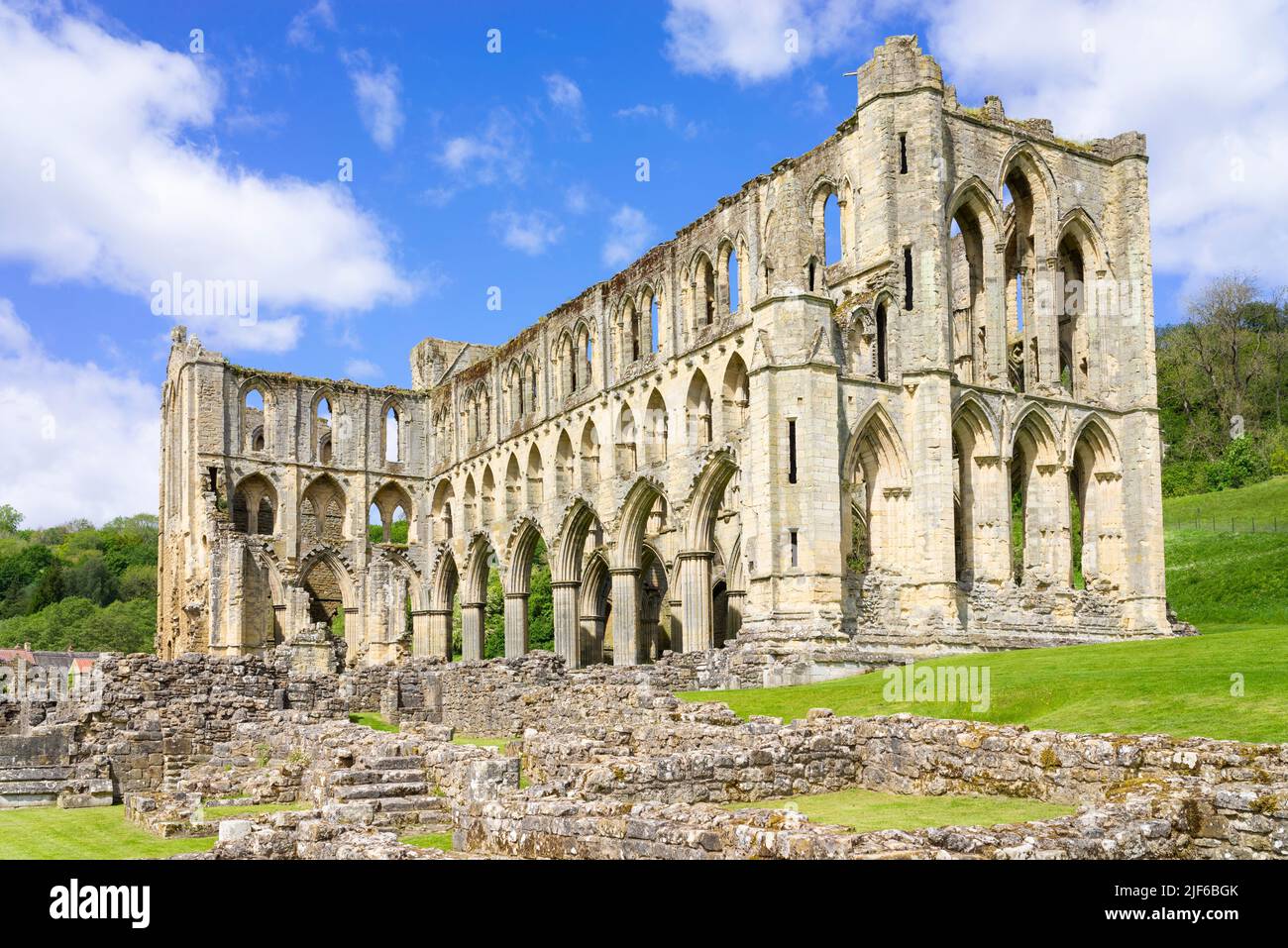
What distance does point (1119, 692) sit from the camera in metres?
18.9

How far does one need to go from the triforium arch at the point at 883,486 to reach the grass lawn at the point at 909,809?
716 inches

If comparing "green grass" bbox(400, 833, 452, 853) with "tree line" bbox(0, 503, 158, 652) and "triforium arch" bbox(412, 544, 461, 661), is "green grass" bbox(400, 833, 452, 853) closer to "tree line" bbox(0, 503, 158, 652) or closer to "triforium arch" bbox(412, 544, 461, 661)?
"triforium arch" bbox(412, 544, 461, 661)

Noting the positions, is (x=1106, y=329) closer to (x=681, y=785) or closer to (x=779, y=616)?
(x=779, y=616)

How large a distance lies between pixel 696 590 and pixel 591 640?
12418 millimetres

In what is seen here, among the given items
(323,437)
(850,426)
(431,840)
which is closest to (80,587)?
(323,437)

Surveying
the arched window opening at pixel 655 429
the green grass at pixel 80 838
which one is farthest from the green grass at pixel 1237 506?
the green grass at pixel 80 838

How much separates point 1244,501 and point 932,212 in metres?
27.5

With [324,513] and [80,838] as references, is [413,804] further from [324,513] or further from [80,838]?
[324,513]

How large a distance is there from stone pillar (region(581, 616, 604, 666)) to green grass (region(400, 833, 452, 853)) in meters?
34.4

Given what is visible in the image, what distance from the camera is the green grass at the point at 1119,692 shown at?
1592 centimetres

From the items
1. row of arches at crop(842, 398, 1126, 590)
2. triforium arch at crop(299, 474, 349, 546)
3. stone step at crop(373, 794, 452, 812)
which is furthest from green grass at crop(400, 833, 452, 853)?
triforium arch at crop(299, 474, 349, 546)

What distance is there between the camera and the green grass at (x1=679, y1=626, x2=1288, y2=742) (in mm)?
15922

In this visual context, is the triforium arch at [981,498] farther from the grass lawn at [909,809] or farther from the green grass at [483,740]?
the grass lawn at [909,809]
